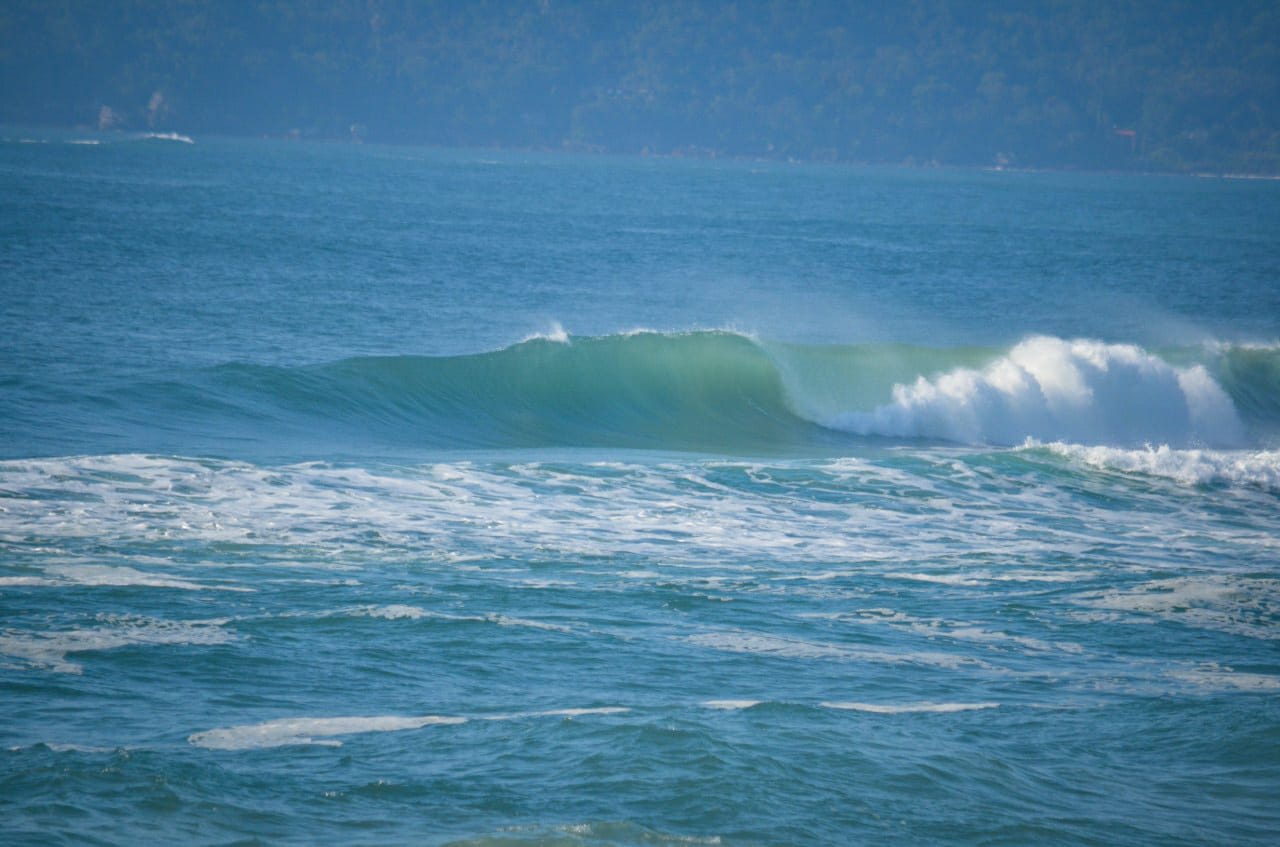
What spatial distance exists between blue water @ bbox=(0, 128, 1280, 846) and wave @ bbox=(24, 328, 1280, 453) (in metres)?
0.10

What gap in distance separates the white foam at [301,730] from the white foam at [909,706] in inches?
90.0

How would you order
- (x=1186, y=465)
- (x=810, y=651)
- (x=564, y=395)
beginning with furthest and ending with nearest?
(x=564, y=395)
(x=1186, y=465)
(x=810, y=651)

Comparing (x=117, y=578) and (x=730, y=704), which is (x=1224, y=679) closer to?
(x=730, y=704)

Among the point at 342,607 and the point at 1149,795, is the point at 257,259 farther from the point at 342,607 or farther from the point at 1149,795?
the point at 1149,795

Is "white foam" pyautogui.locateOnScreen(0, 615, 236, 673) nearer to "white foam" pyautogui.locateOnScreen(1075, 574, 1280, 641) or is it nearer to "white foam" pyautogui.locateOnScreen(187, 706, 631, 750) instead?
"white foam" pyautogui.locateOnScreen(187, 706, 631, 750)

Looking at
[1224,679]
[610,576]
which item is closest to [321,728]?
[610,576]

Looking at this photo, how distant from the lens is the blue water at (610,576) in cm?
691

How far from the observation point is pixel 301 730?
7.49 meters

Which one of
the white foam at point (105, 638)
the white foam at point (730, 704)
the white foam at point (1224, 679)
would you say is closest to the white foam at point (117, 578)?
the white foam at point (105, 638)

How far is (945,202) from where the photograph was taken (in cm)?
10312

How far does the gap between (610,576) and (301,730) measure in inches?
166

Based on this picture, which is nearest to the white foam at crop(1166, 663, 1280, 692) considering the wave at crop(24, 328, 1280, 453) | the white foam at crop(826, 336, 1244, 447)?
the wave at crop(24, 328, 1280, 453)

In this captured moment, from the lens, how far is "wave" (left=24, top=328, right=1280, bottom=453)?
19031mm

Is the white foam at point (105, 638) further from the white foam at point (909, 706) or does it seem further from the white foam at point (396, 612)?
the white foam at point (909, 706)
